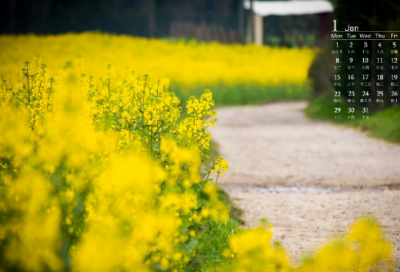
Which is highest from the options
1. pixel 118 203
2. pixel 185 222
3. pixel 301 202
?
pixel 118 203

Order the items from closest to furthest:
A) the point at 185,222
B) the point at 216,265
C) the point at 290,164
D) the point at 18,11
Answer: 1. the point at 185,222
2. the point at 216,265
3. the point at 290,164
4. the point at 18,11

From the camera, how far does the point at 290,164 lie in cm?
919

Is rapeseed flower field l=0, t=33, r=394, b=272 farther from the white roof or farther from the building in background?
the white roof

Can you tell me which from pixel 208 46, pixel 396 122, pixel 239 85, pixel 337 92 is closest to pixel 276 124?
pixel 337 92

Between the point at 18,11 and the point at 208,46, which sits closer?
the point at 208,46

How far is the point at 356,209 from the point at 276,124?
817 cm

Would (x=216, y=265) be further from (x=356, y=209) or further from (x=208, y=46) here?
(x=208, y=46)

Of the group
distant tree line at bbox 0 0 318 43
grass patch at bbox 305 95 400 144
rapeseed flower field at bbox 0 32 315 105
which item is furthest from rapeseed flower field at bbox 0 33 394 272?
distant tree line at bbox 0 0 318 43

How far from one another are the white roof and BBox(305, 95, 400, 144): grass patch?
22.2 meters

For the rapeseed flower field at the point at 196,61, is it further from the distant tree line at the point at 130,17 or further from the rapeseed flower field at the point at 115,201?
the rapeseed flower field at the point at 115,201

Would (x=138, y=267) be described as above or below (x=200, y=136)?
below
